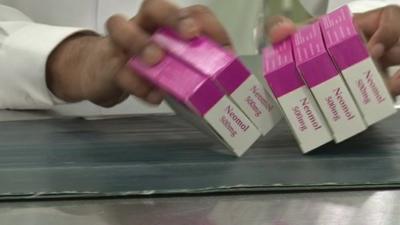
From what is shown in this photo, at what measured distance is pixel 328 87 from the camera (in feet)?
1.39

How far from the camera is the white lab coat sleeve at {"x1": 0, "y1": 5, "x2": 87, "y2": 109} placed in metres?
0.71

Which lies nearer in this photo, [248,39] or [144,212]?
[144,212]

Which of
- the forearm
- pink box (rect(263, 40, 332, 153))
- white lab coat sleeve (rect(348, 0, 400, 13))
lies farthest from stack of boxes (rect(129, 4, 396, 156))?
white lab coat sleeve (rect(348, 0, 400, 13))

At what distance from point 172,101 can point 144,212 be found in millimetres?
117

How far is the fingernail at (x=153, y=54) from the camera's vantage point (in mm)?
431

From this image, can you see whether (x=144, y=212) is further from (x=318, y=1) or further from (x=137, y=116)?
(x=318, y=1)

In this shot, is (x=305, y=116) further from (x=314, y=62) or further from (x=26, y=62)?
(x=26, y=62)

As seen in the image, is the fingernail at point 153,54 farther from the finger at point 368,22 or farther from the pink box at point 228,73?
the finger at point 368,22

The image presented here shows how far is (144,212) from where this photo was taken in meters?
0.36

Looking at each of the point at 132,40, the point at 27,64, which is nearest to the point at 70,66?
the point at 27,64

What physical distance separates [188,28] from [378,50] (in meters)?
0.15

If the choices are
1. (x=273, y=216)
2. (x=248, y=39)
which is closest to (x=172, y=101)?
(x=273, y=216)

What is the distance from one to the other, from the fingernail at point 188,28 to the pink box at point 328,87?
0.07m

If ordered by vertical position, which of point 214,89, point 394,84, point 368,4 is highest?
point 214,89
